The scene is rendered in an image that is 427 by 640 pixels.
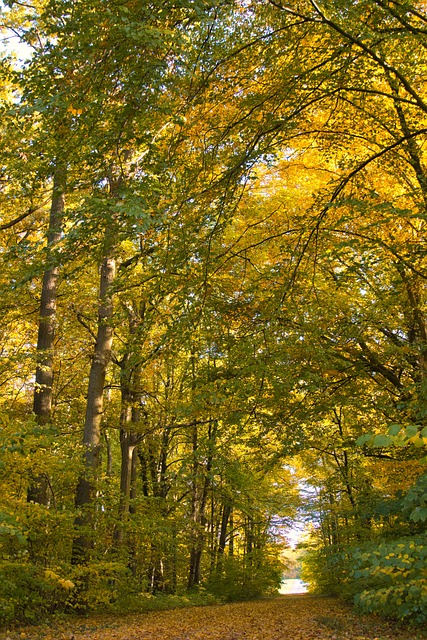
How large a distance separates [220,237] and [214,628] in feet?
20.1

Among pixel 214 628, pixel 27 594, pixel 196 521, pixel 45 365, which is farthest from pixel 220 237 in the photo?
pixel 196 521

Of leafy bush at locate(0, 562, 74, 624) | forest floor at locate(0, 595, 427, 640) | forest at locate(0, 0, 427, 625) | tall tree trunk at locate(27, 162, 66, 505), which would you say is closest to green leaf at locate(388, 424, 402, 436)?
forest at locate(0, 0, 427, 625)

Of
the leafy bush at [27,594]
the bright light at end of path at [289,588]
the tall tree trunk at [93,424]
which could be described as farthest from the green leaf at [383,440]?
the bright light at end of path at [289,588]

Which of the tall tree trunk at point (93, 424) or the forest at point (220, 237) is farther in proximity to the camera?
the tall tree trunk at point (93, 424)

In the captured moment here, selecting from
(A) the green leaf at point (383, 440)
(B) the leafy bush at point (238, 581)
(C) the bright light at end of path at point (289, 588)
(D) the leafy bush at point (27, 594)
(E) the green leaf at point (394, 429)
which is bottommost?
(C) the bright light at end of path at point (289, 588)

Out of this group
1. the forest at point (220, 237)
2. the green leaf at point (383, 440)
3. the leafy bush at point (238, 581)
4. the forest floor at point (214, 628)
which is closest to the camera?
the green leaf at point (383, 440)

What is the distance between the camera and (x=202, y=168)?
525 centimetres

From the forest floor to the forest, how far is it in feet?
1.37

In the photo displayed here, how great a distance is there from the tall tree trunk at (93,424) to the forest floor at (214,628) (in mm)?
1153

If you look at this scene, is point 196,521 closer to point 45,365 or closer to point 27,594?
point 45,365

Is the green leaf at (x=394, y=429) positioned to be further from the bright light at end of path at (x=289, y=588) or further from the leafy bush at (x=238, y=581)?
the bright light at end of path at (x=289, y=588)

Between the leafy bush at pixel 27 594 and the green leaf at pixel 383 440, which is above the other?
the green leaf at pixel 383 440

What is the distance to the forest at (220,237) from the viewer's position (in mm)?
4262

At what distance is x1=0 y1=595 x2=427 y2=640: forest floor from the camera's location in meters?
6.64
